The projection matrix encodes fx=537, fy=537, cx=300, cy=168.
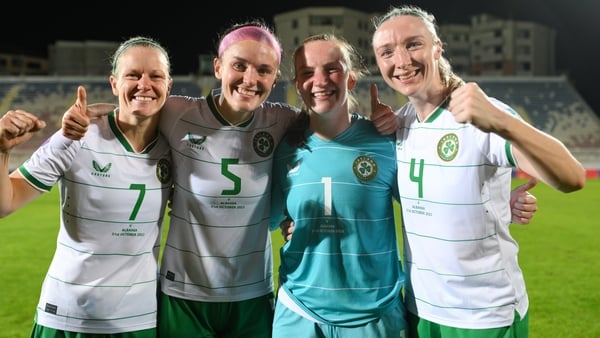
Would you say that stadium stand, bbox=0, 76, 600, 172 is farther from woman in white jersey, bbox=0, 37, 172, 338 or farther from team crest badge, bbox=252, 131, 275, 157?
team crest badge, bbox=252, 131, 275, 157

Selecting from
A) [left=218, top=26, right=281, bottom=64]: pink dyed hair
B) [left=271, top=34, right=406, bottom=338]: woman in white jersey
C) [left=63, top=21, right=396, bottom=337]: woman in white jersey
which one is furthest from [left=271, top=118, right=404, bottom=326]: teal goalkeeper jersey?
[left=218, top=26, right=281, bottom=64]: pink dyed hair

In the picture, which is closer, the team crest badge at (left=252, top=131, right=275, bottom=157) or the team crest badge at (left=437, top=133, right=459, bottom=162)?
the team crest badge at (left=437, top=133, right=459, bottom=162)

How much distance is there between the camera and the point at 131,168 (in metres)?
2.67

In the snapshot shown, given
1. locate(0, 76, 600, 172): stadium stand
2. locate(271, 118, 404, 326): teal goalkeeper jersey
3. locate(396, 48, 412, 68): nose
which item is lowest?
locate(271, 118, 404, 326): teal goalkeeper jersey

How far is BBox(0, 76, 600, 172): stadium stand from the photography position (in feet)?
92.3

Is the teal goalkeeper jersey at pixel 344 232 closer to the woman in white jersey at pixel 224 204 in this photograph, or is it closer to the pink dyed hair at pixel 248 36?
the woman in white jersey at pixel 224 204

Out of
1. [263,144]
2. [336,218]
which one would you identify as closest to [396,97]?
[263,144]

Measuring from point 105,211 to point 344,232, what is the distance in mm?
1173

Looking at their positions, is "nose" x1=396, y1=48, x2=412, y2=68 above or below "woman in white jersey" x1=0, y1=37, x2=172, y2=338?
above

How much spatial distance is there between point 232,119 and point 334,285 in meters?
1.03

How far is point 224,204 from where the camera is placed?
2766 millimetres

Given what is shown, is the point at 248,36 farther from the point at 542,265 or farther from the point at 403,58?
the point at 542,265

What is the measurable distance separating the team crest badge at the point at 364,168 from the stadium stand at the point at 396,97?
2643 centimetres

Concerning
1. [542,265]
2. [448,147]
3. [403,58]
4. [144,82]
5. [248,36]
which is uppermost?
[248,36]
